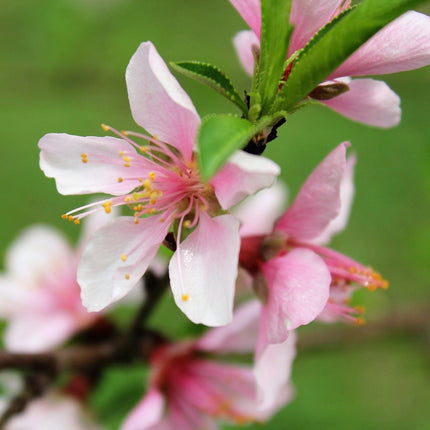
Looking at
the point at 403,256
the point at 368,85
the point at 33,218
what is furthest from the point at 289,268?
the point at 33,218

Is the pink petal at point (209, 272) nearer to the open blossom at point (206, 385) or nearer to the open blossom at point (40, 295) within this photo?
the open blossom at point (206, 385)

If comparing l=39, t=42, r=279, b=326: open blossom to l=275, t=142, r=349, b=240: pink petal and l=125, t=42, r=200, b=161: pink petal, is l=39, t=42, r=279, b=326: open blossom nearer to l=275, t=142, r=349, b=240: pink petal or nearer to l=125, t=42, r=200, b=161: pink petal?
l=125, t=42, r=200, b=161: pink petal

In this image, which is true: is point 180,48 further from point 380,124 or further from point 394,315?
point 380,124

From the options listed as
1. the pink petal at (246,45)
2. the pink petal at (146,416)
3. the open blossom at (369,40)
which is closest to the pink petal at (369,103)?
the open blossom at (369,40)

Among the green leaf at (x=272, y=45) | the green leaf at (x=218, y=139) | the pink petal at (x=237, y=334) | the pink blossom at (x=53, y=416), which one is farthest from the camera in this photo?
the pink blossom at (x=53, y=416)

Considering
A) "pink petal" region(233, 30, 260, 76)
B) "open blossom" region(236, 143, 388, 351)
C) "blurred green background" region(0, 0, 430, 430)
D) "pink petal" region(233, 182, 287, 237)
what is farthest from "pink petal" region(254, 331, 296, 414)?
"blurred green background" region(0, 0, 430, 430)

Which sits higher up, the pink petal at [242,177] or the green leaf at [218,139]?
the green leaf at [218,139]
